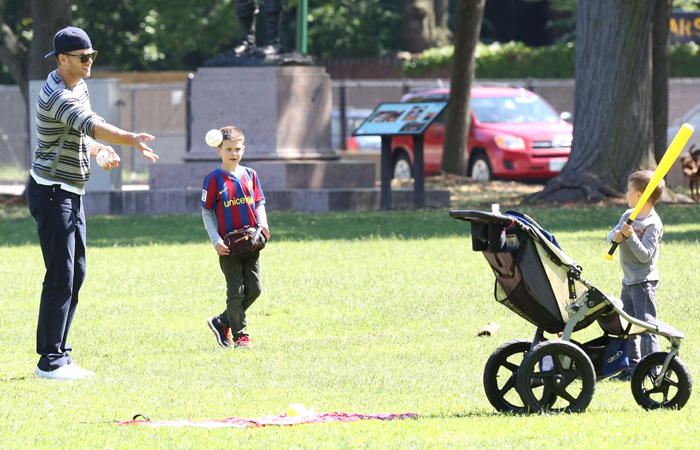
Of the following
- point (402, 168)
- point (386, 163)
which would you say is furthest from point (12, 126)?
point (386, 163)

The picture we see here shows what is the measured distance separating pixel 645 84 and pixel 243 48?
6.11 metres

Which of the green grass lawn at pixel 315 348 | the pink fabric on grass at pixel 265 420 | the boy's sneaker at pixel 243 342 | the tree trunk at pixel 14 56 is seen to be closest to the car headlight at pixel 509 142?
the green grass lawn at pixel 315 348

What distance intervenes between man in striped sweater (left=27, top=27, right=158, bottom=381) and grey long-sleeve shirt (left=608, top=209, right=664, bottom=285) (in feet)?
9.11

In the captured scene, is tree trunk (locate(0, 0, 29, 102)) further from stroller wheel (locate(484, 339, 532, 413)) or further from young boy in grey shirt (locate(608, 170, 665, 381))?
stroller wheel (locate(484, 339, 532, 413))

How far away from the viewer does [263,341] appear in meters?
7.43

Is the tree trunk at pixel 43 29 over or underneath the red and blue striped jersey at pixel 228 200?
over

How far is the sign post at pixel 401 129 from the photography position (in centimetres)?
1588

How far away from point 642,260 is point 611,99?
1100cm

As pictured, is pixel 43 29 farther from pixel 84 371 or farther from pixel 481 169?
pixel 84 371

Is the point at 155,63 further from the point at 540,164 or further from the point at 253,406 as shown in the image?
the point at 253,406

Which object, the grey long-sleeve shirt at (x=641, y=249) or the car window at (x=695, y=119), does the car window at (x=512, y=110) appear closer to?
the car window at (x=695, y=119)

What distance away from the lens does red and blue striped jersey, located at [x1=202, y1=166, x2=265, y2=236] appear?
7.15 meters

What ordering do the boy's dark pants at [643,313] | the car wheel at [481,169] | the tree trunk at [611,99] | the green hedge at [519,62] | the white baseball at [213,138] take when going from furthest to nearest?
1. the green hedge at [519,62]
2. the car wheel at [481,169]
3. the tree trunk at [611,99]
4. the white baseball at [213,138]
5. the boy's dark pants at [643,313]

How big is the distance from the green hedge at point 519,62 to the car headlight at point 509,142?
12.2 metres
